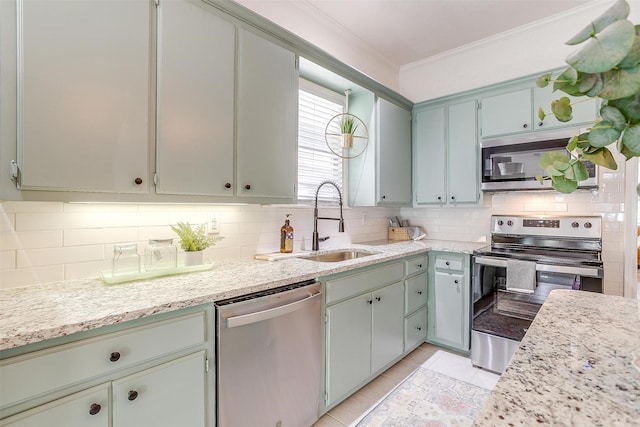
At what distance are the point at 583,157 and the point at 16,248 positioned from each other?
6.58ft

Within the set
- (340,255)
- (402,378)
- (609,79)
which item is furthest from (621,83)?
(402,378)

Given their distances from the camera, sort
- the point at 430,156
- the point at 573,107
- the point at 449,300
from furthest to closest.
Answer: the point at 430,156 < the point at 449,300 < the point at 573,107

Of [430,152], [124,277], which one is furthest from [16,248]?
[430,152]

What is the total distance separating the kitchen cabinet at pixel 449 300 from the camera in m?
2.79

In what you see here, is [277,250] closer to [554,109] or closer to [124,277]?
[124,277]

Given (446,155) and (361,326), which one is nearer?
(361,326)

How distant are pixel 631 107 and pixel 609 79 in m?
0.07

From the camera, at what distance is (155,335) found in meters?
1.18

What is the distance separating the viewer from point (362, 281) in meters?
2.17

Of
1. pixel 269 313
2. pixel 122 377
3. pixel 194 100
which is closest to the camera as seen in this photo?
pixel 122 377

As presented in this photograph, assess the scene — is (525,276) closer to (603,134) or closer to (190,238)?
(603,134)

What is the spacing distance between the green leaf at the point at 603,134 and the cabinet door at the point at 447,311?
253 centimetres

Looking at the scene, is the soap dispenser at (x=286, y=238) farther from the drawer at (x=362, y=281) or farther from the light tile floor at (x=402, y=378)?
the light tile floor at (x=402, y=378)

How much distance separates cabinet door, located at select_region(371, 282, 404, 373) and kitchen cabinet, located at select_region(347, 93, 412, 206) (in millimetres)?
914
